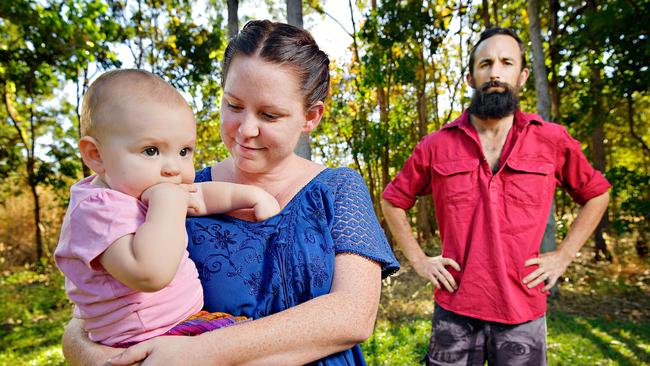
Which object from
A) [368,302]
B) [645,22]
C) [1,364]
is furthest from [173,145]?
[645,22]

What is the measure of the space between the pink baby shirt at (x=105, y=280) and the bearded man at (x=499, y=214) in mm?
1838

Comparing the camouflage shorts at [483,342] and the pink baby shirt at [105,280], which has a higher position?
the pink baby shirt at [105,280]

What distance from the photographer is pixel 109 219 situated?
1084mm

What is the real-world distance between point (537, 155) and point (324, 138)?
12886mm

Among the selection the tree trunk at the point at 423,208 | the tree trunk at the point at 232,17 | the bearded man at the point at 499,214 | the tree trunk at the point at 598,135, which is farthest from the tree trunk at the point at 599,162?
the tree trunk at the point at 232,17

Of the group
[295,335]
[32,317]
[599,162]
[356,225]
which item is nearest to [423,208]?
[599,162]

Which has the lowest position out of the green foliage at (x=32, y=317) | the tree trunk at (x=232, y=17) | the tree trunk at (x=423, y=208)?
the green foliage at (x=32, y=317)

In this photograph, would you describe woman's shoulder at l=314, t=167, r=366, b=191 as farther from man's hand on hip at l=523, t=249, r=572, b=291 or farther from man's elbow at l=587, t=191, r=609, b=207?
man's elbow at l=587, t=191, r=609, b=207

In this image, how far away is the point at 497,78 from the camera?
2691 mm

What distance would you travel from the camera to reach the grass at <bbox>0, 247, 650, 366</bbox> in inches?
216

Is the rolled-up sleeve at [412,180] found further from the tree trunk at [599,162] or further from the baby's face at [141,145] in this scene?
the tree trunk at [599,162]

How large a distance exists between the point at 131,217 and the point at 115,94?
0.35 m

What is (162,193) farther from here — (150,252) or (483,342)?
(483,342)

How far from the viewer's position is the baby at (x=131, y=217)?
1.06m
